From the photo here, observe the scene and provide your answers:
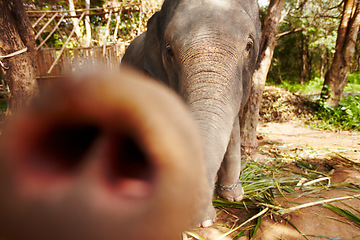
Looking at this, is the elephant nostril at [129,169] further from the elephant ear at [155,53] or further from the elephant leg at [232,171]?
the elephant leg at [232,171]

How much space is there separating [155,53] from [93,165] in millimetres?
2603

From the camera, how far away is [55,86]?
378 millimetres

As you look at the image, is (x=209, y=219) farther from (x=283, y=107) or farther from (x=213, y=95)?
(x=283, y=107)

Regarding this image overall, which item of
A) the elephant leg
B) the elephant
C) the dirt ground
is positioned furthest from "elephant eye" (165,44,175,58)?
the elephant

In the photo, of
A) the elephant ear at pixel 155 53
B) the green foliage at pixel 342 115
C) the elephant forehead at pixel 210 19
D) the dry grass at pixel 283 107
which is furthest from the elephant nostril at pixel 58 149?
the dry grass at pixel 283 107

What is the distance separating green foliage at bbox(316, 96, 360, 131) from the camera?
6.44 m

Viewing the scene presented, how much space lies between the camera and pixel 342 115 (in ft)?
22.6

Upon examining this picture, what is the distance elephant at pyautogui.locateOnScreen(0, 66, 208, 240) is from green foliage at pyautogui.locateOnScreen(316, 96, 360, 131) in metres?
7.17

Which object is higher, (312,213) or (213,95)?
(213,95)

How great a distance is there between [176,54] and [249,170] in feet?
8.30

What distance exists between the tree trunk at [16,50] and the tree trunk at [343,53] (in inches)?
283

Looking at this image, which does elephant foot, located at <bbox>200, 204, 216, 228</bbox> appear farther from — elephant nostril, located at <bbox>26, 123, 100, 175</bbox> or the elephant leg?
elephant nostril, located at <bbox>26, 123, 100, 175</bbox>

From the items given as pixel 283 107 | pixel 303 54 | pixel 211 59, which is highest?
pixel 211 59

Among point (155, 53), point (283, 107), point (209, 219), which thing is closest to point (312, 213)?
point (209, 219)
